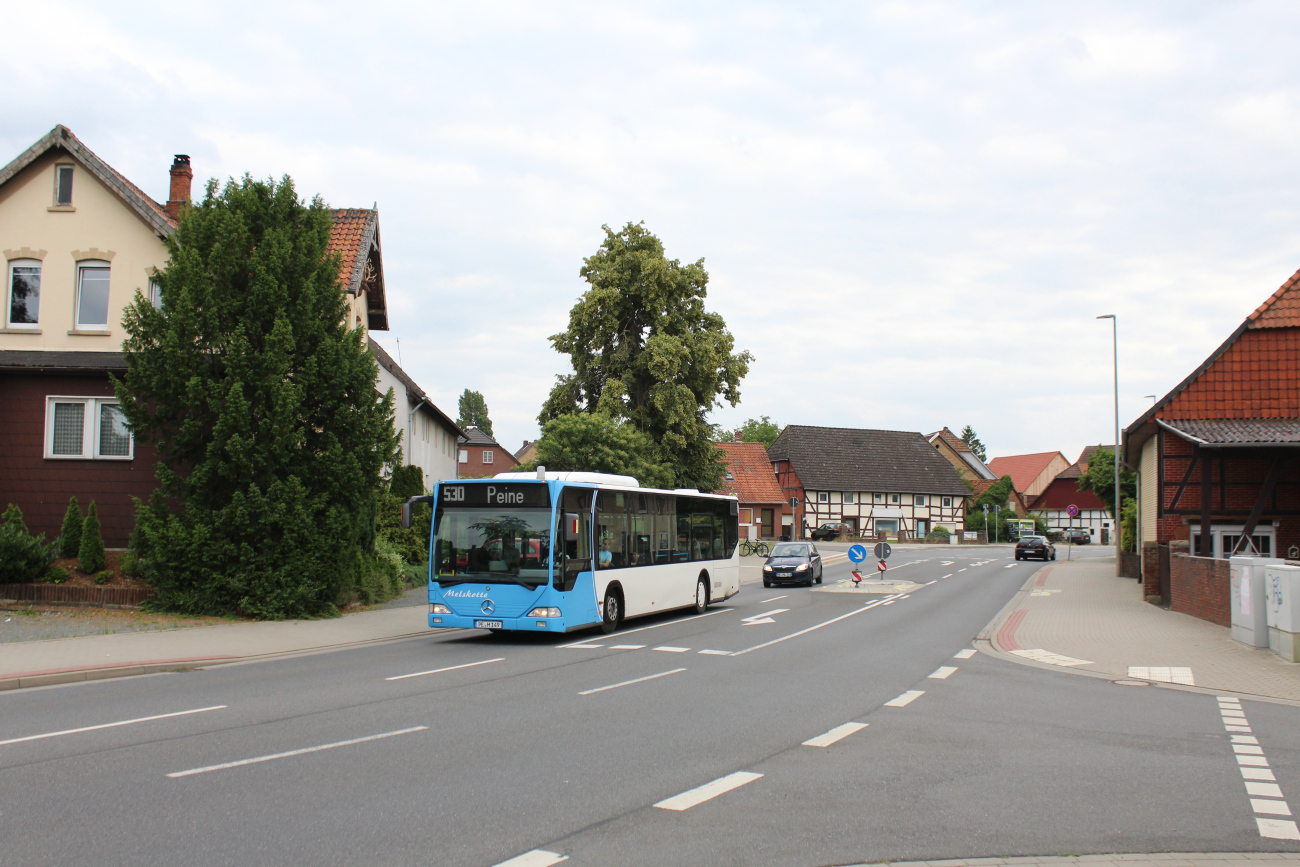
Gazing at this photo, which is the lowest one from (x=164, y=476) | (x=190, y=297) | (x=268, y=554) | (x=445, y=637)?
(x=445, y=637)

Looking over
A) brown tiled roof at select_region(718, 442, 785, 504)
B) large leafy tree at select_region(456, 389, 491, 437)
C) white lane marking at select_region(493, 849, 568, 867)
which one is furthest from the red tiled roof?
white lane marking at select_region(493, 849, 568, 867)

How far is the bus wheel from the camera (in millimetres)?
17177

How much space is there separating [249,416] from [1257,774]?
15.3 meters

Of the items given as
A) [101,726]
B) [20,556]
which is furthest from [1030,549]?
[101,726]

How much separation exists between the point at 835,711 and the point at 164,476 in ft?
42.1

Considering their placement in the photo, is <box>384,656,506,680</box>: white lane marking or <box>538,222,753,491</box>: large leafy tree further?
<box>538,222,753,491</box>: large leafy tree

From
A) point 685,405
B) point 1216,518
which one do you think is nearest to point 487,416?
point 685,405

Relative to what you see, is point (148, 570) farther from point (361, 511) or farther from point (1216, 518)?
point (1216, 518)

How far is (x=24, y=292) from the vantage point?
75.0ft

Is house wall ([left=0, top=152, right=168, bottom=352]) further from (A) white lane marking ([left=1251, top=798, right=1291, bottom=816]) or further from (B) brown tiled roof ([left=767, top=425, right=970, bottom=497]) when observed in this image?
(B) brown tiled roof ([left=767, top=425, right=970, bottom=497])

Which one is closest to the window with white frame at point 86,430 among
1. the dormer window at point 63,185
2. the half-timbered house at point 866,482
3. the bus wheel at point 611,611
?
the dormer window at point 63,185

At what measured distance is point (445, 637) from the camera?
56.1ft

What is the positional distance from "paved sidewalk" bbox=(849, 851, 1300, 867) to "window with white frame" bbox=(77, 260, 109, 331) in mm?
22836

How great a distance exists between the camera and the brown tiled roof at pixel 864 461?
7788 cm
